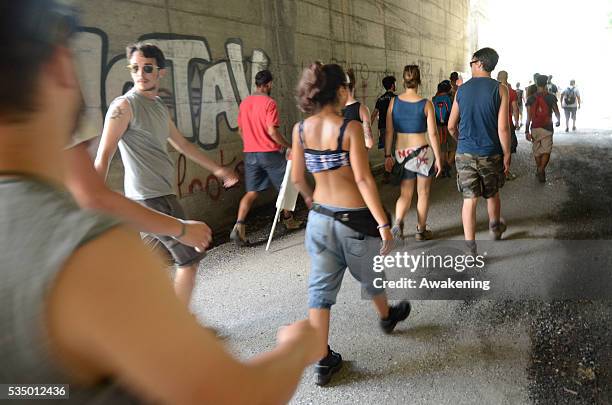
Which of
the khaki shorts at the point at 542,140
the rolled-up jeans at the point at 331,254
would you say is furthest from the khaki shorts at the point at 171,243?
the khaki shorts at the point at 542,140

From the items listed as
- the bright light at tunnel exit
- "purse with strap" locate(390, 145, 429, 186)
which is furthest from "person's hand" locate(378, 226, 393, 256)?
the bright light at tunnel exit

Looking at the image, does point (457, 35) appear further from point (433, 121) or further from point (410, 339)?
point (410, 339)

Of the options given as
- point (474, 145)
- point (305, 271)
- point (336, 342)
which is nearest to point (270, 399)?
point (336, 342)

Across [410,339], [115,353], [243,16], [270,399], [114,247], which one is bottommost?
[410,339]

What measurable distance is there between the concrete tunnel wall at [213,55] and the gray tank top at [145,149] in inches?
30.0

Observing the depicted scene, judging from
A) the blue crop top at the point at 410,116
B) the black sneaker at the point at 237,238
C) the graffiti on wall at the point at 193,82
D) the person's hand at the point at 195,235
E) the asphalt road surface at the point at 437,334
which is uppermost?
the graffiti on wall at the point at 193,82

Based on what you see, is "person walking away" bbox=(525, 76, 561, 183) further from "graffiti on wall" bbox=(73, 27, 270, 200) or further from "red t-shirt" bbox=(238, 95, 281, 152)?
"red t-shirt" bbox=(238, 95, 281, 152)

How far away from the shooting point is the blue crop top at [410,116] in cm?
524

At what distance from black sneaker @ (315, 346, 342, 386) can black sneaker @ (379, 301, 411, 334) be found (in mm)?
593

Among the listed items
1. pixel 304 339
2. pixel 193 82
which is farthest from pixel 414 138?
pixel 304 339

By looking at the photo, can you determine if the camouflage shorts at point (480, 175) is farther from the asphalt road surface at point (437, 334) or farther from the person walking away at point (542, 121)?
the person walking away at point (542, 121)

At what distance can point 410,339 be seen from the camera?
3.46 metres

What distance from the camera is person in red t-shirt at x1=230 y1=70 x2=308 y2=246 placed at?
5.82 metres

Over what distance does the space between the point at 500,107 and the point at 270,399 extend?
15.6ft
